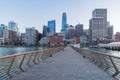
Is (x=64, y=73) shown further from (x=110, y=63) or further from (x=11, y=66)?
(x=110, y=63)

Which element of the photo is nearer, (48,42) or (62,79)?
(62,79)

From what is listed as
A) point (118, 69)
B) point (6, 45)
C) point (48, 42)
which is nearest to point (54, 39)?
point (48, 42)

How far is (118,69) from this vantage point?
1111 cm

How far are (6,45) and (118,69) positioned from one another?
183083 millimetres

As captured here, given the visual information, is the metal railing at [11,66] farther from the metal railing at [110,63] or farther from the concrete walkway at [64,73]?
the metal railing at [110,63]

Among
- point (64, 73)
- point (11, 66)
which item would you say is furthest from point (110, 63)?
point (11, 66)

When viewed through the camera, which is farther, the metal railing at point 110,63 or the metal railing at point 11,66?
the metal railing at point 110,63

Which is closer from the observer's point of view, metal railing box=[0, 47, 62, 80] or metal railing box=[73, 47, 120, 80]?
metal railing box=[0, 47, 62, 80]

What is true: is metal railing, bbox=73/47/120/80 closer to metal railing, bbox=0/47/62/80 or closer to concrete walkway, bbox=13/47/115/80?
concrete walkway, bbox=13/47/115/80

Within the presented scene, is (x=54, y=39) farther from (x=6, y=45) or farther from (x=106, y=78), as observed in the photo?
(x=106, y=78)

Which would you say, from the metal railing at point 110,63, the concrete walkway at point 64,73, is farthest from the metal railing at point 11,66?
the metal railing at point 110,63

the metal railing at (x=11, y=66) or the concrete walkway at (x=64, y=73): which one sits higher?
the metal railing at (x=11, y=66)

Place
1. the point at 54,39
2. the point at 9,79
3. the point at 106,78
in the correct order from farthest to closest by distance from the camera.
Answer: the point at 54,39 → the point at 106,78 → the point at 9,79

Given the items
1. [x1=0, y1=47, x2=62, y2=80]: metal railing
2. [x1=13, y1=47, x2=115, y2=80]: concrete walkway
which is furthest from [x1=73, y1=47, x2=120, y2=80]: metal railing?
[x1=0, y1=47, x2=62, y2=80]: metal railing
